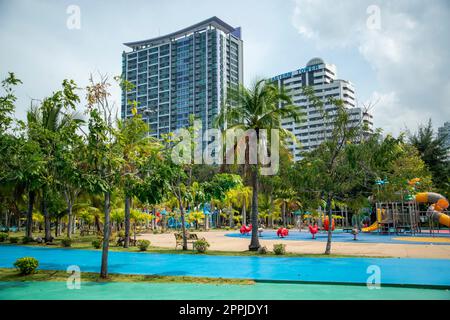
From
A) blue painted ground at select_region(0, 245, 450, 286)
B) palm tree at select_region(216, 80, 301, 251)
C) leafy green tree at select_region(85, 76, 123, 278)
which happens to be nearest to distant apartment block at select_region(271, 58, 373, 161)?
palm tree at select_region(216, 80, 301, 251)

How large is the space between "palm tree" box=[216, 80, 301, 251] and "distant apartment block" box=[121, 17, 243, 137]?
318 ft

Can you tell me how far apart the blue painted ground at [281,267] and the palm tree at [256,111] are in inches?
188

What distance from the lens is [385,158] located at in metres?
15.6

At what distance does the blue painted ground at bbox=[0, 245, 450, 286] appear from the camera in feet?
36.7

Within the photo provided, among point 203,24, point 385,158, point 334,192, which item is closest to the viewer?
point 385,158

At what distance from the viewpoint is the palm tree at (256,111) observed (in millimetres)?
19109

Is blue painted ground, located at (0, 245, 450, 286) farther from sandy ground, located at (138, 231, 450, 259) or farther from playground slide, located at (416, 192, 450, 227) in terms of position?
playground slide, located at (416, 192, 450, 227)

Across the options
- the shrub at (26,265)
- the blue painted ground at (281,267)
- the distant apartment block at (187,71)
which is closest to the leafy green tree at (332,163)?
the blue painted ground at (281,267)

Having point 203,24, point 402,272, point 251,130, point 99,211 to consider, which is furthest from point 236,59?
point 402,272

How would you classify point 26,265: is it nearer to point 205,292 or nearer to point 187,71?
point 205,292

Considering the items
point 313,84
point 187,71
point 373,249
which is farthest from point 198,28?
point 373,249

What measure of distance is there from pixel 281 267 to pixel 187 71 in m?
116

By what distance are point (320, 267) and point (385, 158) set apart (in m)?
5.67
